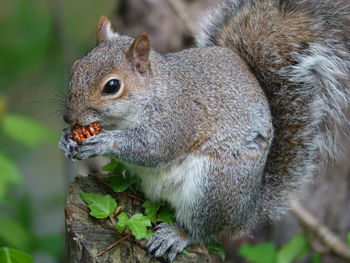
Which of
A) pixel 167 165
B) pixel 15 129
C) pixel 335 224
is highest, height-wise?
pixel 15 129

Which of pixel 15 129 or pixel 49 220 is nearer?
pixel 15 129

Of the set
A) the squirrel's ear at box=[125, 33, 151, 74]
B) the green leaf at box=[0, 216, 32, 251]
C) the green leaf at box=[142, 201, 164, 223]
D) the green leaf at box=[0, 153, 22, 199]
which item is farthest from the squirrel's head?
the green leaf at box=[0, 216, 32, 251]

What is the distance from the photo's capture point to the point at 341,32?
8.07 ft

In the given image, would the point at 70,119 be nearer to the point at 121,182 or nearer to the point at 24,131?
the point at 121,182

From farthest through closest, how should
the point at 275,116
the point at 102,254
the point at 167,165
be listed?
the point at 275,116, the point at 167,165, the point at 102,254

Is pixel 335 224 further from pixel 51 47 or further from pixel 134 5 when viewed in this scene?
pixel 51 47

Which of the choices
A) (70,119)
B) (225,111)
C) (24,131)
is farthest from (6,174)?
(225,111)

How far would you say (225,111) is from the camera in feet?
7.44

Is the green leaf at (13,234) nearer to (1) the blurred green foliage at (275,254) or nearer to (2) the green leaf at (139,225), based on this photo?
(1) the blurred green foliage at (275,254)

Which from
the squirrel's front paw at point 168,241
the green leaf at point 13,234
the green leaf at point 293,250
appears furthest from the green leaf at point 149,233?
the green leaf at point 13,234

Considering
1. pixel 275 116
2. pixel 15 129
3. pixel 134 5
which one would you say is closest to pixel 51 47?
pixel 134 5

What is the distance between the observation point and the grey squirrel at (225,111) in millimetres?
2129

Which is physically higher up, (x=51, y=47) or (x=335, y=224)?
(x=51, y=47)

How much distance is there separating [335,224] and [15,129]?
161cm
